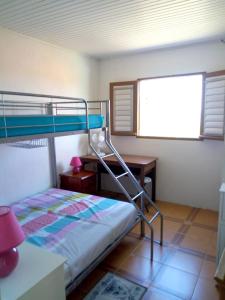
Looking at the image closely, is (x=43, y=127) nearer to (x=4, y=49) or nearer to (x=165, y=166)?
(x=4, y=49)

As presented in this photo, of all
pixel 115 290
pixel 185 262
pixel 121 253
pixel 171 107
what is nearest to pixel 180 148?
pixel 171 107

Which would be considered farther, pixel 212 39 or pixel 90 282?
pixel 212 39

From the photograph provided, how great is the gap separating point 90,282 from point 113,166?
2059 mm

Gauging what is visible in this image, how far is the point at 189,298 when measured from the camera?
6.08ft

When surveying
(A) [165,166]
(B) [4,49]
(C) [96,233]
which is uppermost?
(B) [4,49]

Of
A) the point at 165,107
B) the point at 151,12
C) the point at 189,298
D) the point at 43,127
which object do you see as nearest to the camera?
the point at 189,298

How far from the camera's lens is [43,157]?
3.30 m

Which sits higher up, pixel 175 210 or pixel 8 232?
pixel 8 232

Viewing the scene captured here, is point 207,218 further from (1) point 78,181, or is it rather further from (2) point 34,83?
(2) point 34,83

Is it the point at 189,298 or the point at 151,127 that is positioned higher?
the point at 151,127

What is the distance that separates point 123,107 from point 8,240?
10.3 ft

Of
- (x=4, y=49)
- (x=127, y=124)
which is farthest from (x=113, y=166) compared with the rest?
(x=4, y=49)

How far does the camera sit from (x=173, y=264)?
2.29 m

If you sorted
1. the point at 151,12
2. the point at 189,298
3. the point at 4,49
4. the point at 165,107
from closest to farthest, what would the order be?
1. the point at 189,298
2. the point at 151,12
3. the point at 4,49
4. the point at 165,107
